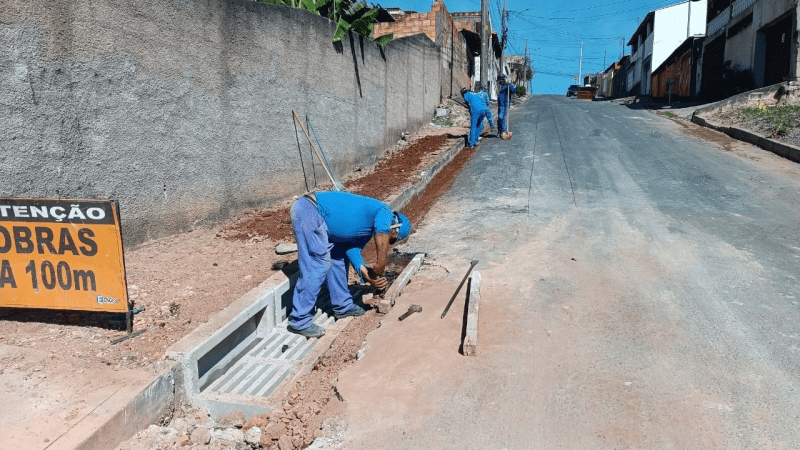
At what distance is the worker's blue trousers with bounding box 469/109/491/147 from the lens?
1444 cm

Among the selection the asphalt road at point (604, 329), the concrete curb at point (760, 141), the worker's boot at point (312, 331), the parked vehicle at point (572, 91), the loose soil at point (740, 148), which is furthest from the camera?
the parked vehicle at point (572, 91)

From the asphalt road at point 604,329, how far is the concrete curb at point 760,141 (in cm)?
172

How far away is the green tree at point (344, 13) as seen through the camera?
10547 millimetres

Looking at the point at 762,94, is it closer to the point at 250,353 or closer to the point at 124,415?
the point at 250,353

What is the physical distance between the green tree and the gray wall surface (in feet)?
1.33

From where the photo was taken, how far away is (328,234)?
5.15m

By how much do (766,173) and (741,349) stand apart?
715 centimetres

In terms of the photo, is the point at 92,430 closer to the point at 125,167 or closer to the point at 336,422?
the point at 336,422

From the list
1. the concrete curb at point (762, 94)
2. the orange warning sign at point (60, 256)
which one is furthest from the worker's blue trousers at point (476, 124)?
the orange warning sign at point (60, 256)

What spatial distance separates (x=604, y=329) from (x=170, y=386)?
3265 mm

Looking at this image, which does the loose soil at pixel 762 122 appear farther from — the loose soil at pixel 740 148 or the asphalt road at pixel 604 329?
the asphalt road at pixel 604 329

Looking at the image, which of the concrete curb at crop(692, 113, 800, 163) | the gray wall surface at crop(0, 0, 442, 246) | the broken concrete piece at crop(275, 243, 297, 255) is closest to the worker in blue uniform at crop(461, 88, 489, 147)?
→ the gray wall surface at crop(0, 0, 442, 246)

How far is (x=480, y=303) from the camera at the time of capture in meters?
5.22

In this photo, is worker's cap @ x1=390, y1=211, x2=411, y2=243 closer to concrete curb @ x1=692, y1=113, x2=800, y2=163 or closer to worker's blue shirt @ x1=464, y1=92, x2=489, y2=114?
concrete curb @ x1=692, y1=113, x2=800, y2=163
